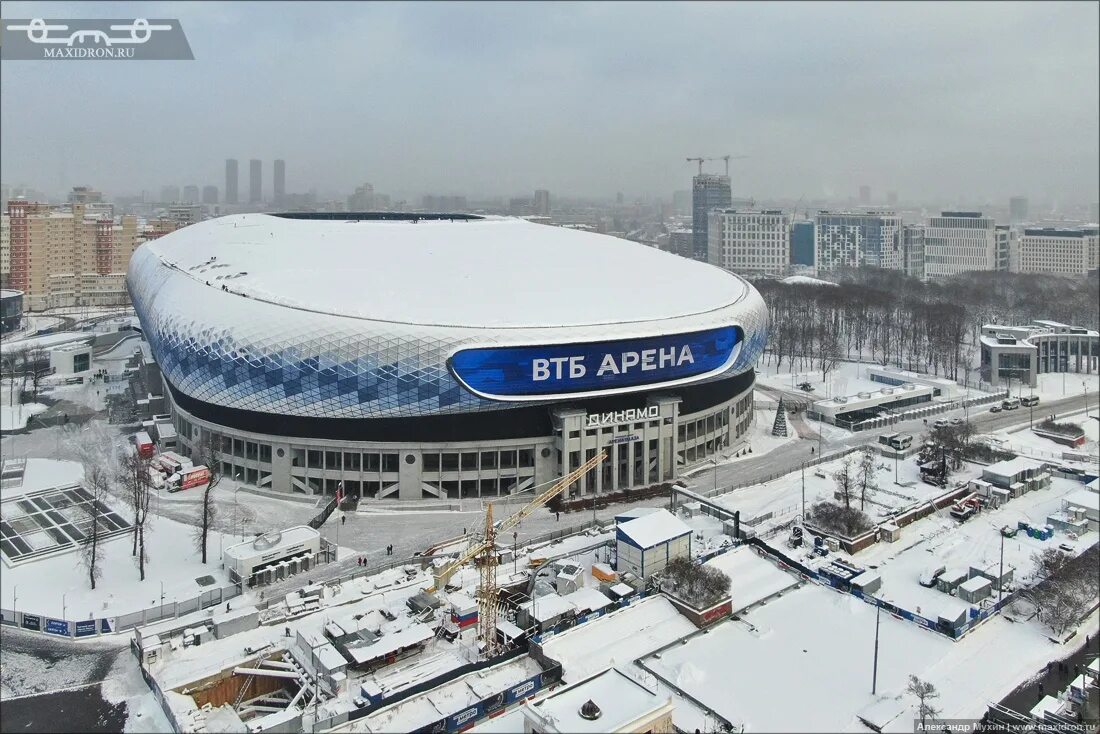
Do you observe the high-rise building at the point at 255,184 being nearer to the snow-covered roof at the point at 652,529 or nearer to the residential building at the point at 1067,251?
the snow-covered roof at the point at 652,529

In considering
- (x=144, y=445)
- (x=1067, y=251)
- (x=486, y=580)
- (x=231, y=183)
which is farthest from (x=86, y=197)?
(x=1067, y=251)

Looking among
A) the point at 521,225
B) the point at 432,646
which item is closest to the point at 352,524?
the point at 432,646

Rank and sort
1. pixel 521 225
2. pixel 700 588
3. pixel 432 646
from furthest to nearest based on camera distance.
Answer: pixel 521 225, pixel 700 588, pixel 432 646

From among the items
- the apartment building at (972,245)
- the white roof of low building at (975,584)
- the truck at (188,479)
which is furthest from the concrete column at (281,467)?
the apartment building at (972,245)

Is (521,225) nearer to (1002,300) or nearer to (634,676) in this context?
(634,676)

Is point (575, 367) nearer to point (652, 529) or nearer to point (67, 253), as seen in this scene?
point (652, 529)
